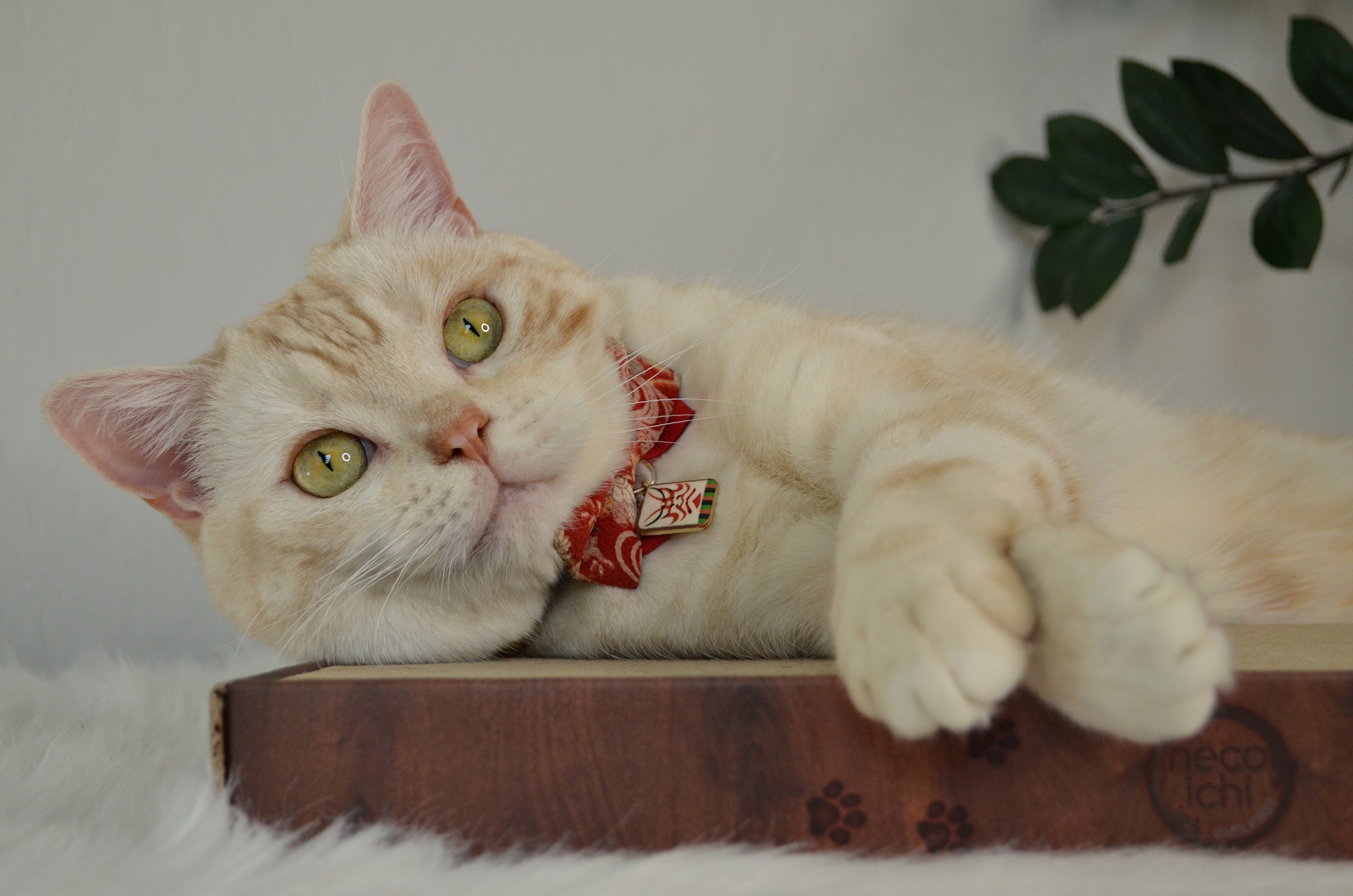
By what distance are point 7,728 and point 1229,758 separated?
1484 mm

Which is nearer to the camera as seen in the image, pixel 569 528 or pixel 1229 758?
pixel 1229 758

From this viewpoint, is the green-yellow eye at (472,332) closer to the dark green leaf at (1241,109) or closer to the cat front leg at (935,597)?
the cat front leg at (935,597)

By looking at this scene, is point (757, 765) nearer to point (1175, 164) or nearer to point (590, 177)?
point (590, 177)

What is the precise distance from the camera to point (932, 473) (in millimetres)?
825

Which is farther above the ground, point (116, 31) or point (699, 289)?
point (116, 31)

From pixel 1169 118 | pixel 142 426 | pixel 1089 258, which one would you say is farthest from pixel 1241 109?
pixel 142 426

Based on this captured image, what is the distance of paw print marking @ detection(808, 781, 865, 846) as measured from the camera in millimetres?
766

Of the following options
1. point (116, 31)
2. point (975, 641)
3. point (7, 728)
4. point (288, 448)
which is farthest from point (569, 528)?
point (116, 31)

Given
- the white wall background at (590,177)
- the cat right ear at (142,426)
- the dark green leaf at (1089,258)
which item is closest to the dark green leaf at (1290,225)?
the dark green leaf at (1089,258)

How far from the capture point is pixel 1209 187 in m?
2.22

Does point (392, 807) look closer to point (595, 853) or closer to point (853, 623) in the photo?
point (595, 853)

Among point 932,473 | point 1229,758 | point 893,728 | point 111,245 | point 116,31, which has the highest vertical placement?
point 116,31

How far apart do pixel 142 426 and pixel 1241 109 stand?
2105 millimetres

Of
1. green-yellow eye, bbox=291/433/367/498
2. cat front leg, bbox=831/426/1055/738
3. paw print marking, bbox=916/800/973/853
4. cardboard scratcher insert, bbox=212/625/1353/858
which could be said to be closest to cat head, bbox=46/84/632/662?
green-yellow eye, bbox=291/433/367/498
